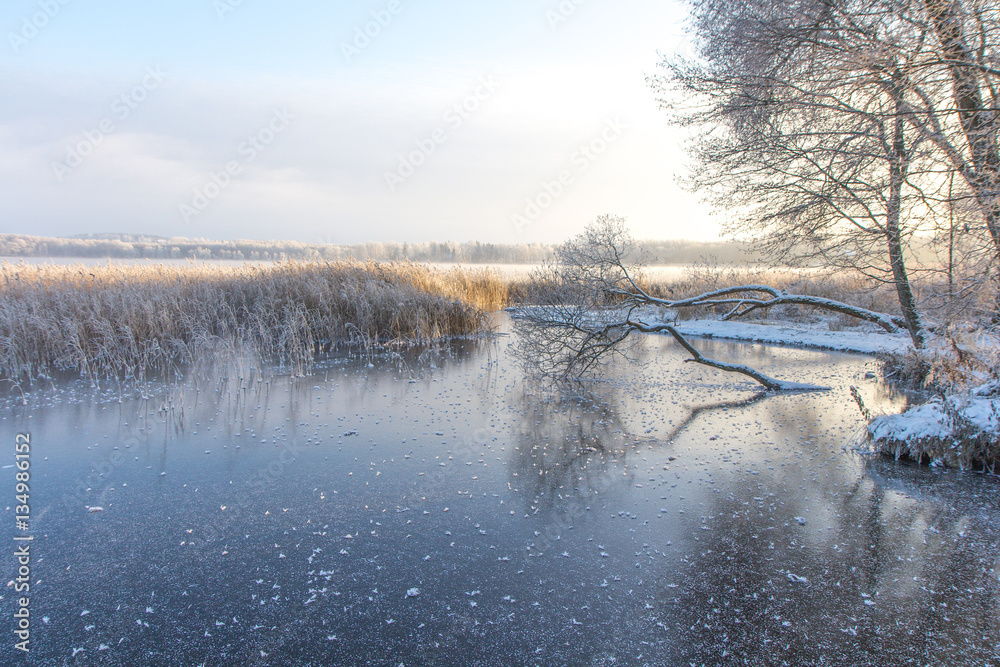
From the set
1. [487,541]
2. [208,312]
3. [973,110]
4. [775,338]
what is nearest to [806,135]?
[973,110]

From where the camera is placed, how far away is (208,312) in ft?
32.8

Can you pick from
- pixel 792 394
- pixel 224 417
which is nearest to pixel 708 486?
pixel 792 394

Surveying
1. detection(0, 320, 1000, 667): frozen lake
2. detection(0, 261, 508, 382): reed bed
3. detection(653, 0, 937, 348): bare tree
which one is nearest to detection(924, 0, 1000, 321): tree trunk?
detection(653, 0, 937, 348): bare tree

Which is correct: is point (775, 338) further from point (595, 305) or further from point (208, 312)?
point (208, 312)

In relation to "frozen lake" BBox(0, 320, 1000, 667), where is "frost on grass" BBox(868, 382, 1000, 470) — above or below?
above

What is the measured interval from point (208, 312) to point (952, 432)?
11034mm

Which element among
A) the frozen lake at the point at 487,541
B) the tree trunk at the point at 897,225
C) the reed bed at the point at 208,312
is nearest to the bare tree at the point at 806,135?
the tree trunk at the point at 897,225

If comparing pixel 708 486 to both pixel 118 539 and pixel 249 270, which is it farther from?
pixel 249 270

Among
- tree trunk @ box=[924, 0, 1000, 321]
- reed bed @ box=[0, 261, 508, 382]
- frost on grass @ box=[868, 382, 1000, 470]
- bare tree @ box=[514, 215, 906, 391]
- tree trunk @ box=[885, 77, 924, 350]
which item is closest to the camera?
tree trunk @ box=[924, 0, 1000, 321]

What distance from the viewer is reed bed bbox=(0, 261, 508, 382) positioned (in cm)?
784

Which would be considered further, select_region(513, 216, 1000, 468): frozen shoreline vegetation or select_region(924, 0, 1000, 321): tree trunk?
select_region(513, 216, 1000, 468): frozen shoreline vegetation

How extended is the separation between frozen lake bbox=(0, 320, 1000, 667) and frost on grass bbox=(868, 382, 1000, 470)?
25 cm

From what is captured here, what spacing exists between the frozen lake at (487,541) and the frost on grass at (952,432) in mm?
255

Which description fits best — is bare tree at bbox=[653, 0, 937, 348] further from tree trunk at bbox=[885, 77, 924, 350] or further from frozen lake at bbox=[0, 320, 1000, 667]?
frozen lake at bbox=[0, 320, 1000, 667]
